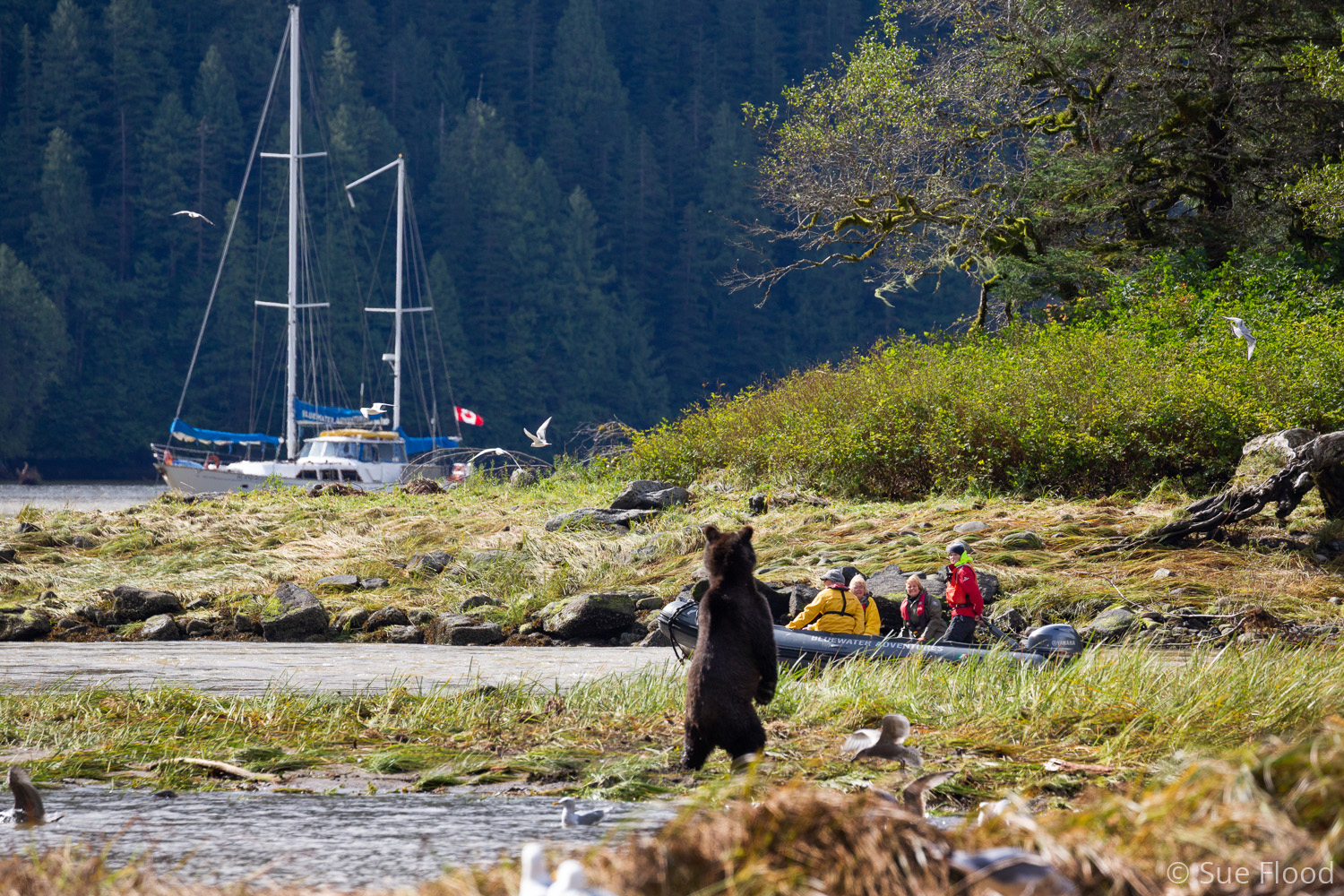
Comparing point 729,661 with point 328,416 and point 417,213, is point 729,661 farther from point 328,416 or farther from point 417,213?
point 417,213

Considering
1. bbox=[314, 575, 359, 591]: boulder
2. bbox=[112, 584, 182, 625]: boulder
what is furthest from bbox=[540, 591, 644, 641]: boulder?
bbox=[112, 584, 182, 625]: boulder

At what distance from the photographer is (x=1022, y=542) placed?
44.3 ft

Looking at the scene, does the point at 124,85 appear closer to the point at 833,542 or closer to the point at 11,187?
the point at 11,187

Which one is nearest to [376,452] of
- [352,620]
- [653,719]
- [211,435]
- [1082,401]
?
[211,435]

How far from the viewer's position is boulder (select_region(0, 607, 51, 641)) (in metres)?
13.6

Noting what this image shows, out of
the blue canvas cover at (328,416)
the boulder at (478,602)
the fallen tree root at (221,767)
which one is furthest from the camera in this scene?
the blue canvas cover at (328,416)

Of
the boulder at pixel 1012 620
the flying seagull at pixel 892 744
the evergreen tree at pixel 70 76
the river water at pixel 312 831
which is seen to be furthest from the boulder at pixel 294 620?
the evergreen tree at pixel 70 76

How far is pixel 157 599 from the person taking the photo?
585 inches

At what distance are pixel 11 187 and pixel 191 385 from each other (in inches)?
566

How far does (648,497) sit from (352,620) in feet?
18.8

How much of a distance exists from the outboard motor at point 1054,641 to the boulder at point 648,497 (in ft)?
32.9

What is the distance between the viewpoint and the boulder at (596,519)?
1767 cm

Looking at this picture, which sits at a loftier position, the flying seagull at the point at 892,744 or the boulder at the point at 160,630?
the flying seagull at the point at 892,744

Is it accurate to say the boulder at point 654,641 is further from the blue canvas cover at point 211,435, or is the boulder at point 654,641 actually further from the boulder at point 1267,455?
the blue canvas cover at point 211,435
